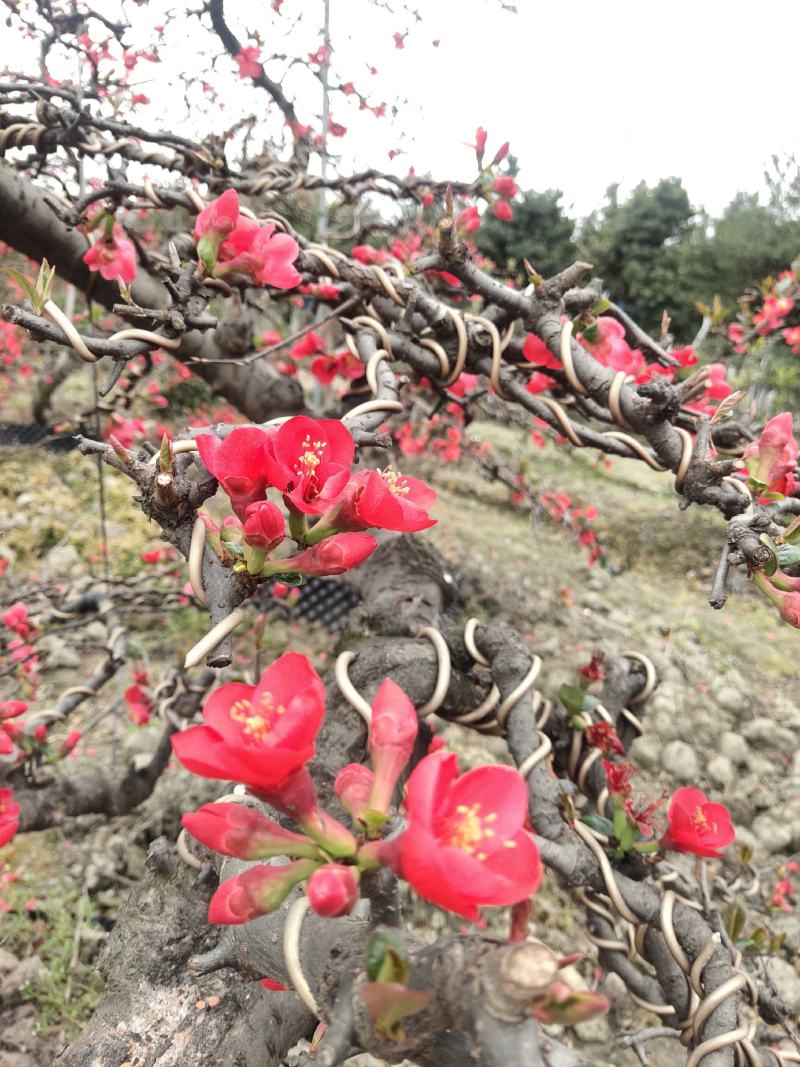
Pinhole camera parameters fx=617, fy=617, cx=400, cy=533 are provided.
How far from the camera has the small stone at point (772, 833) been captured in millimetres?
1987

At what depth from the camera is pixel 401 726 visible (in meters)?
0.47

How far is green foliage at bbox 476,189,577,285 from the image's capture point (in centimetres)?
1297

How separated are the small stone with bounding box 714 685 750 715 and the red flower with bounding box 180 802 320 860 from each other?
262cm

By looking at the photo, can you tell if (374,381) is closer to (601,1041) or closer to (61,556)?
(601,1041)

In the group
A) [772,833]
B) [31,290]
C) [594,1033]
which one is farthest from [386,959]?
[772,833]

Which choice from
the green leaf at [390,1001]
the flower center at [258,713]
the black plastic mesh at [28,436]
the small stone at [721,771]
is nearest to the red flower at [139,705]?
the flower center at [258,713]

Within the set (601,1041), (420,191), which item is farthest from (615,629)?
(420,191)

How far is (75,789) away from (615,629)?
2.40m

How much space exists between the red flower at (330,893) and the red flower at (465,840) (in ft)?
0.10

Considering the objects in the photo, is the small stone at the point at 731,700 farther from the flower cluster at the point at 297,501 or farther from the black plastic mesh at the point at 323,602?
the flower cluster at the point at 297,501

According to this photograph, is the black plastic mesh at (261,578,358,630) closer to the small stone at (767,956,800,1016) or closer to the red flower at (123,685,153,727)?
the red flower at (123,685,153,727)

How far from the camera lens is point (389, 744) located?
18.1 inches

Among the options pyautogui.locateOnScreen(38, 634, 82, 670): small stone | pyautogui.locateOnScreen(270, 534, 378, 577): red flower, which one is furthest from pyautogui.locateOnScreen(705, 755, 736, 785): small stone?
pyautogui.locateOnScreen(38, 634, 82, 670): small stone

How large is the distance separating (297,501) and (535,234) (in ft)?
48.0
